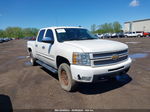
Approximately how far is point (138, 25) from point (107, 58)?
299 ft

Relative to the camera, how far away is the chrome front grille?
334cm

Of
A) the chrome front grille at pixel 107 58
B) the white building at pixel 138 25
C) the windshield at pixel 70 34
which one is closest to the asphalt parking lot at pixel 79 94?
the chrome front grille at pixel 107 58

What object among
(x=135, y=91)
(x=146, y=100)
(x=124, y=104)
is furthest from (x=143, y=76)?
(x=124, y=104)

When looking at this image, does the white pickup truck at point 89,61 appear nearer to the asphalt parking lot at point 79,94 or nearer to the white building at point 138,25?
the asphalt parking lot at point 79,94

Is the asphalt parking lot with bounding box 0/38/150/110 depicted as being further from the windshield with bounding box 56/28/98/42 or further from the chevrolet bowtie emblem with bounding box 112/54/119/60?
the windshield with bounding box 56/28/98/42

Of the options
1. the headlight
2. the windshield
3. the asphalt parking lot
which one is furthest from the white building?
the headlight

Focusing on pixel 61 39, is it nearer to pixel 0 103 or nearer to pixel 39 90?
pixel 39 90

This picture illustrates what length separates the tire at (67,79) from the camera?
372 centimetres

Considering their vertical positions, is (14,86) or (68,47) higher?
(68,47)

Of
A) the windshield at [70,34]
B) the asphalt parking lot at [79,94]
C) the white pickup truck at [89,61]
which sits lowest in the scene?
the asphalt parking lot at [79,94]

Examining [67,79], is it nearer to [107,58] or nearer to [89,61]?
[89,61]

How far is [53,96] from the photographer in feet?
12.3

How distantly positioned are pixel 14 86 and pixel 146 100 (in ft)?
13.8

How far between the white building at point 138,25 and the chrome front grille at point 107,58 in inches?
3303
